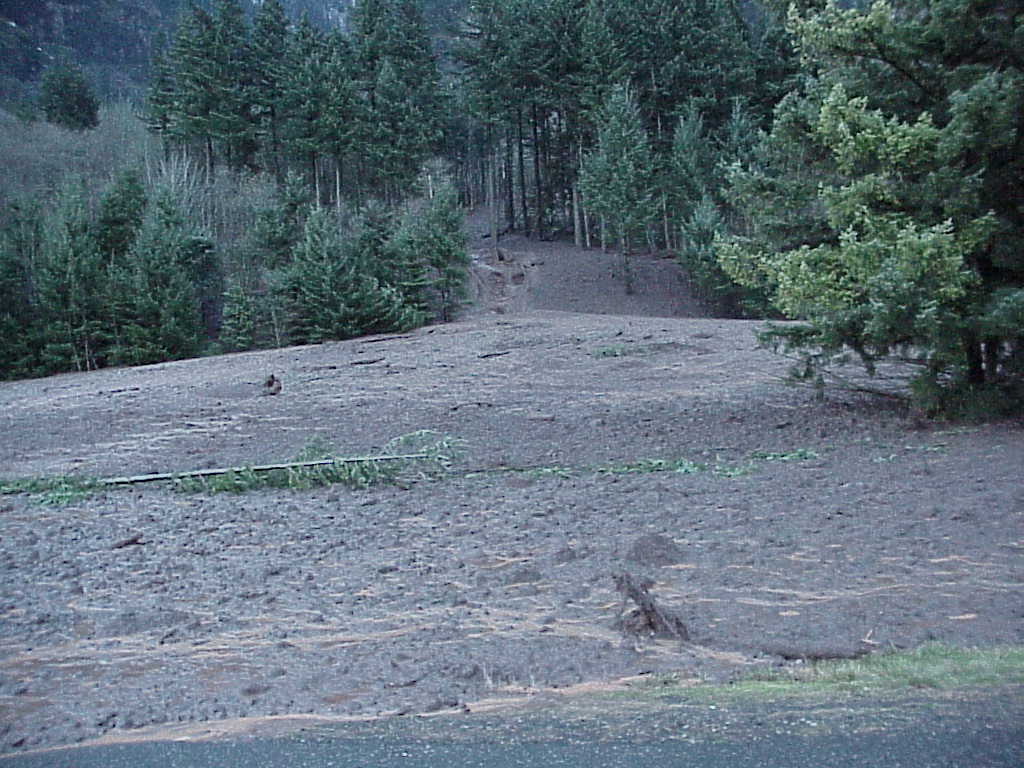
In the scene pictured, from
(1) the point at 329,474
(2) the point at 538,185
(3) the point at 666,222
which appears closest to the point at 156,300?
(1) the point at 329,474

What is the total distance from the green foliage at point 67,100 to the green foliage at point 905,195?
49.3 meters

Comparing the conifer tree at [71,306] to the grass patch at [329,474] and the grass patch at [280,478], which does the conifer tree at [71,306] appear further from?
the grass patch at [329,474]

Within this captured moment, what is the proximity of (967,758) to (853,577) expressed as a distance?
9.69 ft

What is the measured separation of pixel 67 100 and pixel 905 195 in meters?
54.0

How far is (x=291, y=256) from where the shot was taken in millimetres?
35656

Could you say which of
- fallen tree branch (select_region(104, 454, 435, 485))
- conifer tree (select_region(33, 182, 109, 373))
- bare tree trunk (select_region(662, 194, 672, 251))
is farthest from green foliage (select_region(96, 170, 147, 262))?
fallen tree branch (select_region(104, 454, 435, 485))

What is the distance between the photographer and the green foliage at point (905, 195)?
10.6 metres

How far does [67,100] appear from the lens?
54250 mm

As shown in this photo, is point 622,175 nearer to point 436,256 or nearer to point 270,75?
point 436,256

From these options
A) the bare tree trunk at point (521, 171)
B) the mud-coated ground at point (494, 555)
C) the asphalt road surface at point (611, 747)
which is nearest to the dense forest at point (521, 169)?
the bare tree trunk at point (521, 171)

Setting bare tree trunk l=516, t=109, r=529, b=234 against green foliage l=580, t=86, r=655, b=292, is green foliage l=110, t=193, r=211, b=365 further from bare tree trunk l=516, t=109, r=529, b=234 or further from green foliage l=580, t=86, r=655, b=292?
bare tree trunk l=516, t=109, r=529, b=234

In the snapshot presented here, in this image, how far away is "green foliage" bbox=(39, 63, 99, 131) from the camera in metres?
53.3

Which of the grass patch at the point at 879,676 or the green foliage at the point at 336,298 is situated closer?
the grass patch at the point at 879,676

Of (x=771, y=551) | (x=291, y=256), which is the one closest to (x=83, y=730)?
(x=771, y=551)
